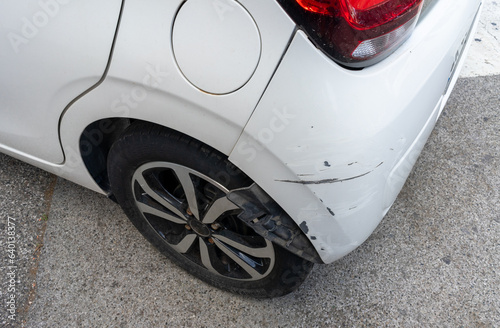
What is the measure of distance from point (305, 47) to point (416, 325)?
4.17 feet

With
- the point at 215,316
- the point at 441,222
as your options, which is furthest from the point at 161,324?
the point at 441,222

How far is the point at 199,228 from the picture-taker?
170cm

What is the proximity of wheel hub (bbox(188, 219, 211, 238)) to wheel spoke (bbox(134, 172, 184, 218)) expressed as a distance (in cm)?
5

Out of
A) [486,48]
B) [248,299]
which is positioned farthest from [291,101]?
[486,48]

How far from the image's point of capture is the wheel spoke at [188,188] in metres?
1.51

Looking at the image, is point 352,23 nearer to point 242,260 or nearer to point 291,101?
point 291,101

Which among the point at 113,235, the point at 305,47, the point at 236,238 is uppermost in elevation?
the point at 305,47

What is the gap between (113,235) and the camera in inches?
81.4

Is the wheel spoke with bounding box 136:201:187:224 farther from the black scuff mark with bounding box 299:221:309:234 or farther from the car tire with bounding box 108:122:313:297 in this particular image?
the black scuff mark with bounding box 299:221:309:234

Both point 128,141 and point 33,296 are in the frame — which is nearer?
point 128,141

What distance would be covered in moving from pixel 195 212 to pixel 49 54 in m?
0.70

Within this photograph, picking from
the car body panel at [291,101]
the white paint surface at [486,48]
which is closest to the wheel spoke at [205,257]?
the car body panel at [291,101]

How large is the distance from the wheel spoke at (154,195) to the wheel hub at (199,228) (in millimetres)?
50

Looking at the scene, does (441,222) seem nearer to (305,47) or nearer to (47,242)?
(305,47)
